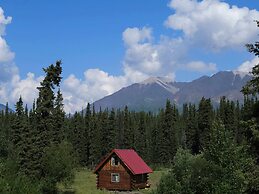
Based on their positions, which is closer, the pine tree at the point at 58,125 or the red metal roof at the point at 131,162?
the red metal roof at the point at 131,162

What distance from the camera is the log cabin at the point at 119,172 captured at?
221ft

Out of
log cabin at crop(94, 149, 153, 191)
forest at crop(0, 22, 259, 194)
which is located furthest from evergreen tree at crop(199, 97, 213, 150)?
log cabin at crop(94, 149, 153, 191)

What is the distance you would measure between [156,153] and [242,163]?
303 feet

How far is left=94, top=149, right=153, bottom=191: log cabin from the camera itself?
67.4m

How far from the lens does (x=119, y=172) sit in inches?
2685

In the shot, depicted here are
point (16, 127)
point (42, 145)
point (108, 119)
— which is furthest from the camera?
point (108, 119)

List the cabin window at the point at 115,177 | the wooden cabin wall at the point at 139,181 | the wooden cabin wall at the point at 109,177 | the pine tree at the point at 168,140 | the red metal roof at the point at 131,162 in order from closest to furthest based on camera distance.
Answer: the red metal roof at the point at 131,162
the wooden cabin wall at the point at 139,181
the wooden cabin wall at the point at 109,177
the cabin window at the point at 115,177
the pine tree at the point at 168,140

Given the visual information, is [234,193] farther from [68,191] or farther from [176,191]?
[68,191]

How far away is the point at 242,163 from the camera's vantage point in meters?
29.5

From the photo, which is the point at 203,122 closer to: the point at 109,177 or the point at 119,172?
the point at 119,172

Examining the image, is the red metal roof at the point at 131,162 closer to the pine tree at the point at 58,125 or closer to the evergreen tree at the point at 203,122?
the pine tree at the point at 58,125

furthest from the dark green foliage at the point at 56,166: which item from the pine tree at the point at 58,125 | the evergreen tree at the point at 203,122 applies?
the evergreen tree at the point at 203,122

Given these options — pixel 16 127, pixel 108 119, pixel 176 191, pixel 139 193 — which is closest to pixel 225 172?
pixel 176 191

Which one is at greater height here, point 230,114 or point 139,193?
point 230,114
